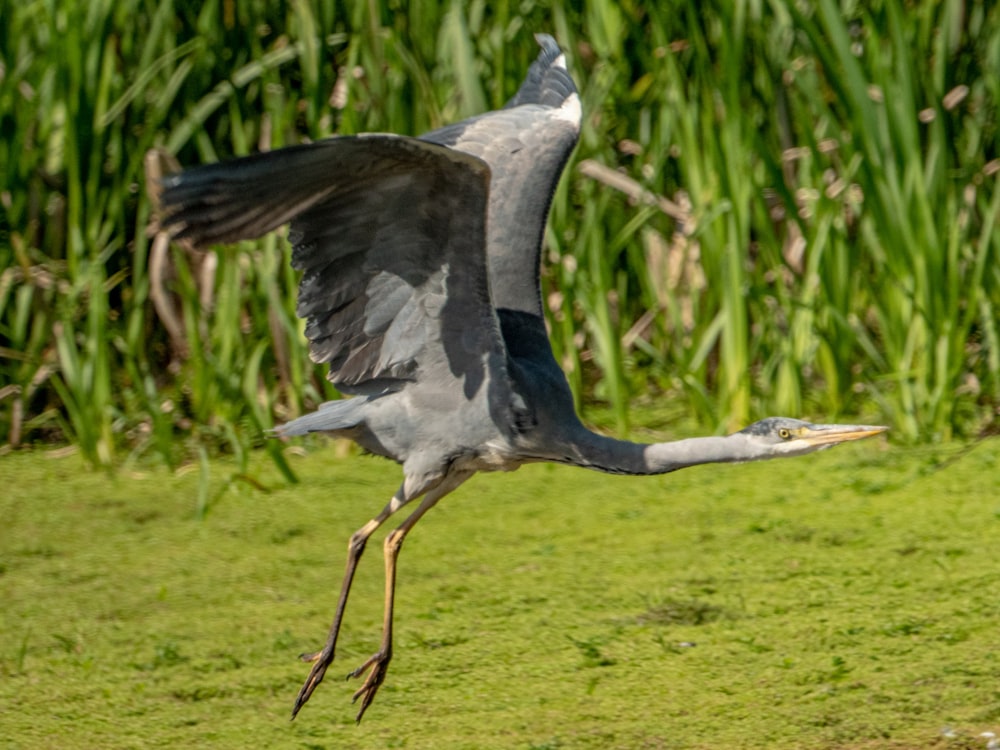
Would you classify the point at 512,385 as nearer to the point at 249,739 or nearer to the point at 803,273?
the point at 249,739

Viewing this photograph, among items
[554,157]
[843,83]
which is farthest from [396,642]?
[843,83]

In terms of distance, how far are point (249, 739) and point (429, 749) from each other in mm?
394

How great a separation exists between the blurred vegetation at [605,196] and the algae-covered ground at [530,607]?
29 centimetres

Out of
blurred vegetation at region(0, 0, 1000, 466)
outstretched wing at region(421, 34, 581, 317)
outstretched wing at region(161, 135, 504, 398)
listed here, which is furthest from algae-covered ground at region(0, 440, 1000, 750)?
outstretched wing at region(421, 34, 581, 317)

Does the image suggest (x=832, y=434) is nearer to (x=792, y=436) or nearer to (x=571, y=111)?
(x=792, y=436)

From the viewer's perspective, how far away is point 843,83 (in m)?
4.76

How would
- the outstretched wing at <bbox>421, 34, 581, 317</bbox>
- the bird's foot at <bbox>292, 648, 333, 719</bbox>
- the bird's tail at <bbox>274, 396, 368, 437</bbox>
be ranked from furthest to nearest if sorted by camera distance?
the outstretched wing at <bbox>421, 34, 581, 317</bbox>, the bird's tail at <bbox>274, 396, 368, 437</bbox>, the bird's foot at <bbox>292, 648, 333, 719</bbox>

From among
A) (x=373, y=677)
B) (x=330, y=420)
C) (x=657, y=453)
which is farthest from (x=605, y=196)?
(x=373, y=677)

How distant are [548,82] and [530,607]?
1.31 m

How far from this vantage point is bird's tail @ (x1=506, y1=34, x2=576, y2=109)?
399 cm

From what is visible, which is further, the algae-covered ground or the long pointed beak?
the algae-covered ground

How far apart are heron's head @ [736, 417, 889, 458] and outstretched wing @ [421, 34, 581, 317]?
627 mm

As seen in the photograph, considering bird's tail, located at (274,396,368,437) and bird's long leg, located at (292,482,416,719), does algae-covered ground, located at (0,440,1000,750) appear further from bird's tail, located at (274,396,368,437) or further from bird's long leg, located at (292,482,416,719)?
bird's tail, located at (274,396,368,437)

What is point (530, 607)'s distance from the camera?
4059mm
